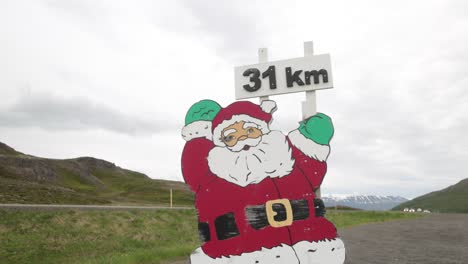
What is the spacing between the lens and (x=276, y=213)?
6.20 m

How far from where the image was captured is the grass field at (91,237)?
1244 cm

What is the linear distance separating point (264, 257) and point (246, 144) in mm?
1731

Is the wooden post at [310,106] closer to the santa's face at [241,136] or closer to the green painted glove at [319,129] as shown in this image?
the green painted glove at [319,129]

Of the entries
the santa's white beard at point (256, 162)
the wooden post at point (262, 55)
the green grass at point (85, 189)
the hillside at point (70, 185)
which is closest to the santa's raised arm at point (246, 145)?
the santa's white beard at point (256, 162)

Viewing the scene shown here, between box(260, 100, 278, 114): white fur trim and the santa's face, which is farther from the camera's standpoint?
box(260, 100, 278, 114): white fur trim

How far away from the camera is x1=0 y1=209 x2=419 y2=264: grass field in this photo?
40.8 feet

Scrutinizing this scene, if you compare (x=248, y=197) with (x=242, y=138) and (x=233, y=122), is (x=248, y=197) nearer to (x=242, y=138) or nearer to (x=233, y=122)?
(x=242, y=138)

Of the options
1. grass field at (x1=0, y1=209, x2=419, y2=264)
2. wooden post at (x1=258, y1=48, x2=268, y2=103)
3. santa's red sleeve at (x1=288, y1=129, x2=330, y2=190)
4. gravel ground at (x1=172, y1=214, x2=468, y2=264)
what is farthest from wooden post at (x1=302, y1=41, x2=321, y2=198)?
grass field at (x1=0, y1=209, x2=419, y2=264)

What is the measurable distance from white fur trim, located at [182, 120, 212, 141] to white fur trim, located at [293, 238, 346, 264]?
7.21 ft

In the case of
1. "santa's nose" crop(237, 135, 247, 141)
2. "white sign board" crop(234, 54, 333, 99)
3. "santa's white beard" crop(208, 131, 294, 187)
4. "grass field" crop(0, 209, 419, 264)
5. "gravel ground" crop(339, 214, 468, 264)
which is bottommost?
"gravel ground" crop(339, 214, 468, 264)

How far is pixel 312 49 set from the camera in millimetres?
6816

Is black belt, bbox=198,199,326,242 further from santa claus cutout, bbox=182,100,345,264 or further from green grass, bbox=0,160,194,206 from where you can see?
green grass, bbox=0,160,194,206

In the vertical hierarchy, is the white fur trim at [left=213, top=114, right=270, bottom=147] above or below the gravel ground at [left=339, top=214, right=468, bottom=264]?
above

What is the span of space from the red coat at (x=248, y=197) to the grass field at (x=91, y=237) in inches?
204
